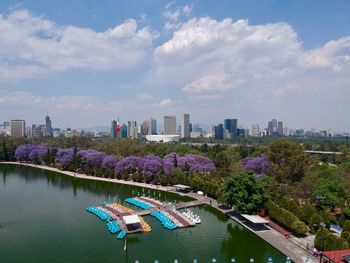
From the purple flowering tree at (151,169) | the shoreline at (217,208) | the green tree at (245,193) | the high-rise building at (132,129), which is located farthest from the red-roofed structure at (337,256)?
the high-rise building at (132,129)

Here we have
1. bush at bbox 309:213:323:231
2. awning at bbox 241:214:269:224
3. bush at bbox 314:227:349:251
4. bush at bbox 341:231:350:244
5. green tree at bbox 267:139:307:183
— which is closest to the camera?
bush at bbox 314:227:349:251

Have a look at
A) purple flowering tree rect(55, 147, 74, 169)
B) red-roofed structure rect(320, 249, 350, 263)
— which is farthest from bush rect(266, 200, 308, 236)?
purple flowering tree rect(55, 147, 74, 169)

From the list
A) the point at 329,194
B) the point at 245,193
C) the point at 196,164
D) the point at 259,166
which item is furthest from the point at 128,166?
Result: the point at 329,194

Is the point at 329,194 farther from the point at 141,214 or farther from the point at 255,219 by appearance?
the point at 141,214

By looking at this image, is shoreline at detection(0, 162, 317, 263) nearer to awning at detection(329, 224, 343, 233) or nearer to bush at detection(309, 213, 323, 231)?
bush at detection(309, 213, 323, 231)

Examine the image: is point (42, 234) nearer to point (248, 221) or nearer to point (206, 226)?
point (206, 226)

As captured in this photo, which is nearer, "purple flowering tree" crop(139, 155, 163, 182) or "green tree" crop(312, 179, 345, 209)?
"green tree" crop(312, 179, 345, 209)
